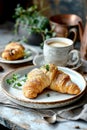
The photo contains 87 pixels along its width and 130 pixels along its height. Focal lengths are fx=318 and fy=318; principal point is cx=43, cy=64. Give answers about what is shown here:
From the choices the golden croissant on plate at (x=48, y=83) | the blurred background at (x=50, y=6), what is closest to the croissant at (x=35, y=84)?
the golden croissant on plate at (x=48, y=83)

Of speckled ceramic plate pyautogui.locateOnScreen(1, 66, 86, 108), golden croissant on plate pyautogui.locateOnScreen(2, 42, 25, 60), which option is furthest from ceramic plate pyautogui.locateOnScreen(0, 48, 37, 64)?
speckled ceramic plate pyautogui.locateOnScreen(1, 66, 86, 108)

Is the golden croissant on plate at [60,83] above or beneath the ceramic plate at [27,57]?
above

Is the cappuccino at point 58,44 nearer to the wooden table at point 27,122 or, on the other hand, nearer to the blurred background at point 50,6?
the wooden table at point 27,122

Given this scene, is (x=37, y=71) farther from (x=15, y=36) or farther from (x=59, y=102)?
(x=15, y=36)

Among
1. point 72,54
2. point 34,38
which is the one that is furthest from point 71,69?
point 34,38

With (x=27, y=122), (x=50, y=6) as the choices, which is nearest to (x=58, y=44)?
(x=27, y=122)

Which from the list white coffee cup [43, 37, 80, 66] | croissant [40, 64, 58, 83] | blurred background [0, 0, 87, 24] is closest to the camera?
croissant [40, 64, 58, 83]

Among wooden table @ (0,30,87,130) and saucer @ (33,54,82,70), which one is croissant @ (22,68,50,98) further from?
saucer @ (33,54,82,70)
